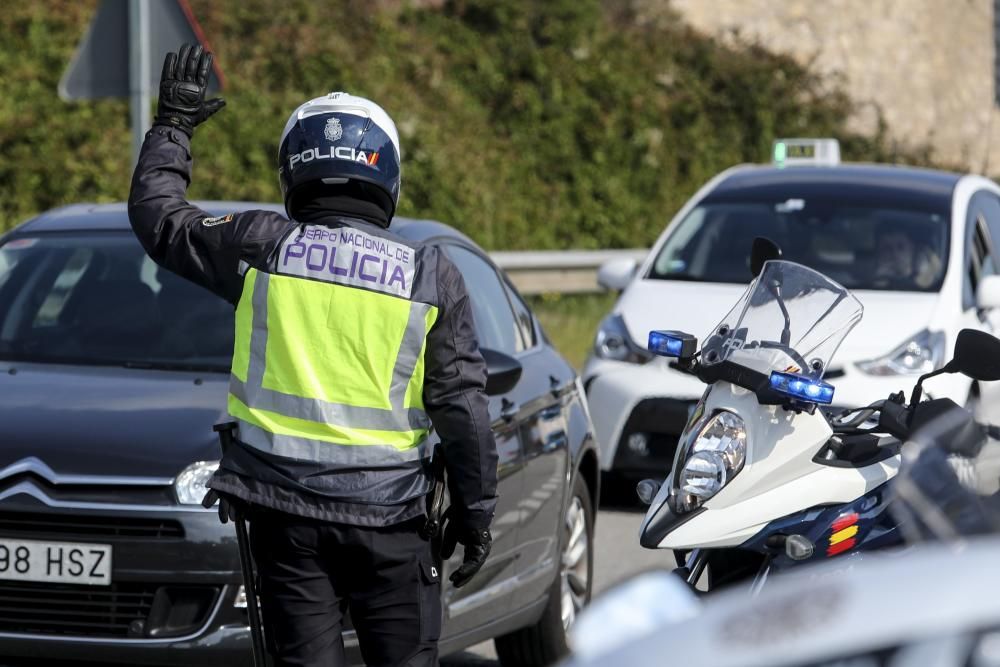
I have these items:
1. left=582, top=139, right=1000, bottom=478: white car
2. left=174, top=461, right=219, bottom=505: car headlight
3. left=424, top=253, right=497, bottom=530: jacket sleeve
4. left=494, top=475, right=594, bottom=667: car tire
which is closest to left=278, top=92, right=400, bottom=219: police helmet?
left=424, top=253, right=497, bottom=530: jacket sleeve

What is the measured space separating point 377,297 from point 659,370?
5200 millimetres

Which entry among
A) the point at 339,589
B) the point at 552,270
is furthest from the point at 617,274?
the point at 552,270

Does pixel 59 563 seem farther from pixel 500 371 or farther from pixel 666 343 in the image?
pixel 666 343

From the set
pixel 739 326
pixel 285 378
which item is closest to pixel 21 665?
pixel 285 378

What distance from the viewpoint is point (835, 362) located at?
8.55 metres

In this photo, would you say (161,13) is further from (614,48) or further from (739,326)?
(614,48)

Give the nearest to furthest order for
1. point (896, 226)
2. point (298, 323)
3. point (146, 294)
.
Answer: point (298, 323) → point (146, 294) → point (896, 226)

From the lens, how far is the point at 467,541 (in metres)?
4.12

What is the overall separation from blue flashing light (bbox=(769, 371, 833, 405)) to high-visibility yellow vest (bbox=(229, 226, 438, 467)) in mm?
763

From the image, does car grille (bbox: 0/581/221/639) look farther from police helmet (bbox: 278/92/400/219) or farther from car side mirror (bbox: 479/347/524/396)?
police helmet (bbox: 278/92/400/219)

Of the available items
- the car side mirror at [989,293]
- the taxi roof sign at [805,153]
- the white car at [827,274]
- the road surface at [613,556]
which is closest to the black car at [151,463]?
the road surface at [613,556]

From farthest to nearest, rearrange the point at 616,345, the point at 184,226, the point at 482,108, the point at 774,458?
the point at 482,108
the point at 616,345
the point at 184,226
the point at 774,458

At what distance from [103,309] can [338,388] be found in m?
2.42

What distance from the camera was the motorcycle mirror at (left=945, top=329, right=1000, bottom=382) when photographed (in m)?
3.82
